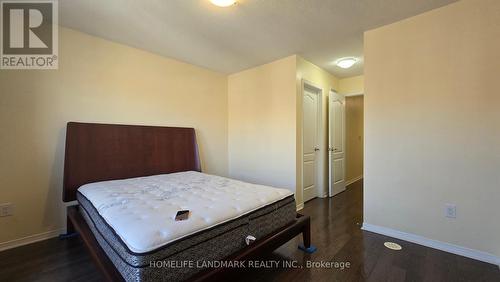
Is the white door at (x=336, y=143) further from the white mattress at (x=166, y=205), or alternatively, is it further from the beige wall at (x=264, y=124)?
the white mattress at (x=166, y=205)

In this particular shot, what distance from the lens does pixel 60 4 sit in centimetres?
212

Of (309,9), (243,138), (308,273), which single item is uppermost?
(309,9)

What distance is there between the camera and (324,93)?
4.12m

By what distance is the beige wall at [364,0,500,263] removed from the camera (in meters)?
1.94

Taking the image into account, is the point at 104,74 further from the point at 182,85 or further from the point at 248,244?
the point at 248,244

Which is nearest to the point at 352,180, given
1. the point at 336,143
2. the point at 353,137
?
the point at 353,137

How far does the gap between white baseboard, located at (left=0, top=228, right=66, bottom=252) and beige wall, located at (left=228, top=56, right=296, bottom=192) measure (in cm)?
274

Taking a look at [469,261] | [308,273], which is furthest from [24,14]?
[469,261]

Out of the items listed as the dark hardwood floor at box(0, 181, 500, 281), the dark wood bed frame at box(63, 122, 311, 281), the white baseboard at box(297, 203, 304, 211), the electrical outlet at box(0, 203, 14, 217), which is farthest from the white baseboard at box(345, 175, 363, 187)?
the electrical outlet at box(0, 203, 14, 217)

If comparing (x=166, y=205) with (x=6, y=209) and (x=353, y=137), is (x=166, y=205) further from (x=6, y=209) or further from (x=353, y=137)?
(x=353, y=137)

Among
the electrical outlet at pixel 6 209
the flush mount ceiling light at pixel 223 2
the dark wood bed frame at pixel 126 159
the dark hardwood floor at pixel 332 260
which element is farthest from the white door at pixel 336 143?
the electrical outlet at pixel 6 209

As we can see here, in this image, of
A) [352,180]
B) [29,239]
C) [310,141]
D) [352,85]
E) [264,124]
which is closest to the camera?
[29,239]

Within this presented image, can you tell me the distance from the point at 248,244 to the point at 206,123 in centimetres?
283

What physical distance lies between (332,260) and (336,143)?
106 inches
